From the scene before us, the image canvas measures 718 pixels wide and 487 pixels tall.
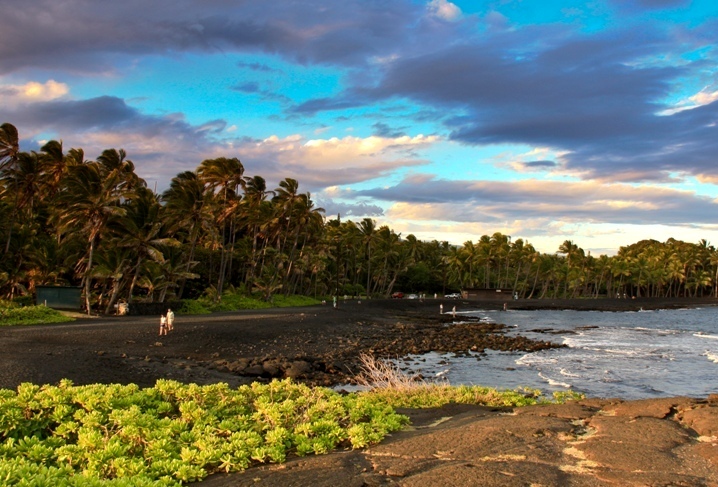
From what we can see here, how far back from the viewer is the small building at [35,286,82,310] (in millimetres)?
37875

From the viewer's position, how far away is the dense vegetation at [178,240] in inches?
1606

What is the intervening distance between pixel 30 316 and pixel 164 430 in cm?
2924

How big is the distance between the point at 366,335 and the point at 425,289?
78.4 metres

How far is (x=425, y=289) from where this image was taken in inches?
4646

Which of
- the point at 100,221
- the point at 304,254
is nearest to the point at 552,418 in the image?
the point at 100,221

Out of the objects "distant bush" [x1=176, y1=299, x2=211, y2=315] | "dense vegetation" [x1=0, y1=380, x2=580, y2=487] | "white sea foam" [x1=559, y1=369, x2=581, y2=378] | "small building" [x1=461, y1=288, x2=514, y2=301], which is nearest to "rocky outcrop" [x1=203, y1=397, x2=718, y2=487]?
"dense vegetation" [x1=0, y1=380, x2=580, y2=487]

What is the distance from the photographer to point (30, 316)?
1281 inches

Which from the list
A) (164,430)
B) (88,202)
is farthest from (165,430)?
(88,202)

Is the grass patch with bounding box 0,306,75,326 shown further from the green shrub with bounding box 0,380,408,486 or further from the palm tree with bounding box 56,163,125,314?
the green shrub with bounding box 0,380,408,486

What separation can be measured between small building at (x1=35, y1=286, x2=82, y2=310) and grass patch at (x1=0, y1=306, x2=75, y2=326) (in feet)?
9.42

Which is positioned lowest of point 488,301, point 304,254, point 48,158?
point 488,301

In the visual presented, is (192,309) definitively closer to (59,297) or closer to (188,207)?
(188,207)

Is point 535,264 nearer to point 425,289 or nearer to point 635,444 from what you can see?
point 425,289

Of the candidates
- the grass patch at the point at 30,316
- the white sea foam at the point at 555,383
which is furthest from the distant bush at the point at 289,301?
the white sea foam at the point at 555,383
